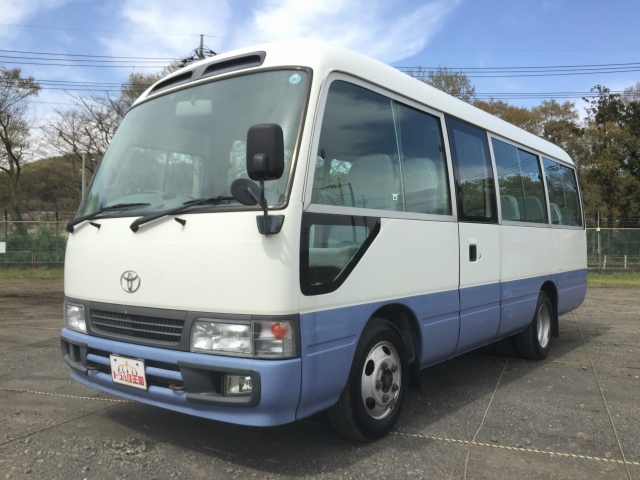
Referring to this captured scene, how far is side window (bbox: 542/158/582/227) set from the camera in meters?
7.42

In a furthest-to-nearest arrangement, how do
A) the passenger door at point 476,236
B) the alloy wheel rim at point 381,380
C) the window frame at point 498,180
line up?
the window frame at point 498,180
the passenger door at point 476,236
the alloy wheel rim at point 381,380

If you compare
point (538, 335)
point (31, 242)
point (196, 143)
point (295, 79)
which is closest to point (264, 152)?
point (295, 79)

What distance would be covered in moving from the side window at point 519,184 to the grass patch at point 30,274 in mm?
17643

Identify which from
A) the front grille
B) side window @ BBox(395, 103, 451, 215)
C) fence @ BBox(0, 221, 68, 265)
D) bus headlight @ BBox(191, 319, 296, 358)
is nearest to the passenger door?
side window @ BBox(395, 103, 451, 215)

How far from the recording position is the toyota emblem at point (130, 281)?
3.60 m

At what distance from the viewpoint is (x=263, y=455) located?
3750 mm

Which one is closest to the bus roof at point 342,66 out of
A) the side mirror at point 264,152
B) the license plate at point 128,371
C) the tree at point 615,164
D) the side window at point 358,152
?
the side window at point 358,152

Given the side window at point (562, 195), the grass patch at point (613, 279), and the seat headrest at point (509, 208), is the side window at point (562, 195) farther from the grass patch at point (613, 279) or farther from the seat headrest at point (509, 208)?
the grass patch at point (613, 279)

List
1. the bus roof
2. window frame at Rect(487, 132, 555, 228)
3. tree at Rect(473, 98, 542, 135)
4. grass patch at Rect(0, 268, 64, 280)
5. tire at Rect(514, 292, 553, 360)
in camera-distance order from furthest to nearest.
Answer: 1. tree at Rect(473, 98, 542, 135)
2. grass patch at Rect(0, 268, 64, 280)
3. tire at Rect(514, 292, 553, 360)
4. window frame at Rect(487, 132, 555, 228)
5. the bus roof

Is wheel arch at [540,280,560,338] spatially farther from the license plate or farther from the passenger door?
the license plate

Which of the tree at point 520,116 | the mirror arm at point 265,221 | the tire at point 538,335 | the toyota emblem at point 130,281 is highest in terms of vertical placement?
the tree at point 520,116

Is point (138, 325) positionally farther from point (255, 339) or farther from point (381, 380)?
point (381, 380)

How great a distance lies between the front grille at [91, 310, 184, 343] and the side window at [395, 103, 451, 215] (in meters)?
1.95

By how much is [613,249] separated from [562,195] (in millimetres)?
16405
